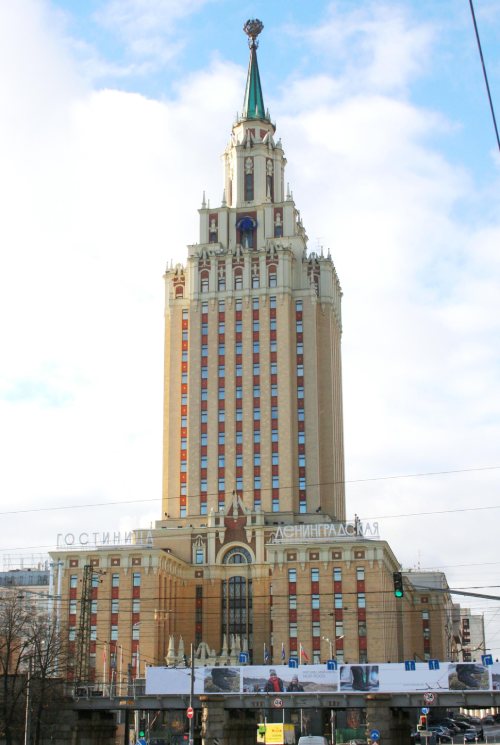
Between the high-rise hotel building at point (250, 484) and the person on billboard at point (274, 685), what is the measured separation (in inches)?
1182

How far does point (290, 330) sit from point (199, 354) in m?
14.2

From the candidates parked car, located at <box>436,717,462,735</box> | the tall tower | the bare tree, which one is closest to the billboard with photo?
the bare tree

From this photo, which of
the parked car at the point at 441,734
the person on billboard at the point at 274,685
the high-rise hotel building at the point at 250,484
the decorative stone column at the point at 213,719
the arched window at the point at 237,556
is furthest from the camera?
the arched window at the point at 237,556

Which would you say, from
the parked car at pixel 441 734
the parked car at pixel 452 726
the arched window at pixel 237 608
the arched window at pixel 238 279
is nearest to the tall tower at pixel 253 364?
the arched window at pixel 238 279

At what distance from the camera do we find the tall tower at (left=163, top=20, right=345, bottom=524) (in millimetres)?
150750

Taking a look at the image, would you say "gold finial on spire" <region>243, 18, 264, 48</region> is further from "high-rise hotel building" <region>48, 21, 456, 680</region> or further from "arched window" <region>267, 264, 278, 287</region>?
"arched window" <region>267, 264, 278, 287</region>

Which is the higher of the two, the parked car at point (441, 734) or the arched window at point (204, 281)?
the arched window at point (204, 281)

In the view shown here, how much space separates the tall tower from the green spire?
6968 millimetres

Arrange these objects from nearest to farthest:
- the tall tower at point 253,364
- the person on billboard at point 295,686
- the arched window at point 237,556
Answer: the person on billboard at point 295,686
the arched window at point 237,556
the tall tower at point 253,364

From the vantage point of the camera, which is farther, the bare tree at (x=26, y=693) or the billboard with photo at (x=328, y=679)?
the billboard with photo at (x=328, y=679)

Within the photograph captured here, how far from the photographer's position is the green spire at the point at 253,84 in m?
177

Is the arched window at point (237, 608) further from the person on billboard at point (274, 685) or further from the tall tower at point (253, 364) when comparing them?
the person on billboard at point (274, 685)

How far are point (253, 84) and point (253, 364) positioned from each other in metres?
54.6

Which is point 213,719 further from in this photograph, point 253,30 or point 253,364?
point 253,30
